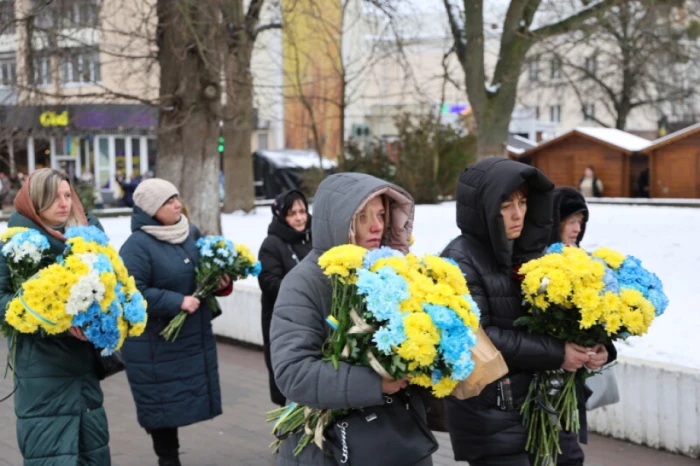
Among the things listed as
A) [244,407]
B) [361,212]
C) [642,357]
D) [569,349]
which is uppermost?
[361,212]

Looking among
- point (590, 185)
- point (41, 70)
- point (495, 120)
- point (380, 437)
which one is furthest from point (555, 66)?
point (380, 437)

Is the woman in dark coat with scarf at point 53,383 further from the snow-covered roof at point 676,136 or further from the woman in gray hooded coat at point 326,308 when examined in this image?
the snow-covered roof at point 676,136

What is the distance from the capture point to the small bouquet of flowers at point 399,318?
3111 millimetres

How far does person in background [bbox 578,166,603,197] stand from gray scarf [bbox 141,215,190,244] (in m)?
20.5

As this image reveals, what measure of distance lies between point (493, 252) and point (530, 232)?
0.29 meters

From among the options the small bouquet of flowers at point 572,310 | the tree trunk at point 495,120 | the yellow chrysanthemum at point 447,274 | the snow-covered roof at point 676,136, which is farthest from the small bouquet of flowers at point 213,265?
the snow-covered roof at point 676,136

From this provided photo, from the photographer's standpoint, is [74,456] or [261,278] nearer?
[74,456]

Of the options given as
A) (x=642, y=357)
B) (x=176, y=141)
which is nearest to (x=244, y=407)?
(x=642, y=357)

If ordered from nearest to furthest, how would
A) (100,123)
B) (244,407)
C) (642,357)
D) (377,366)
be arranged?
(377,366), (642,357), (244,407), (100,123)

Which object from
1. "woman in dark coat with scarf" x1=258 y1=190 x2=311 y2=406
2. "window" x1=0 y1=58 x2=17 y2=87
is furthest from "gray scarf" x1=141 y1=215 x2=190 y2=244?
"window" x1=0 y1=58 x2=17 y2=87

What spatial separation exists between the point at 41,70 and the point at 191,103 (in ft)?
9.72

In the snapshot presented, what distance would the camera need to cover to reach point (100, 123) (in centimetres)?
4556

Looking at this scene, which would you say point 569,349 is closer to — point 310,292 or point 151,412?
point 310,292

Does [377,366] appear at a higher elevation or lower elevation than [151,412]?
higher
